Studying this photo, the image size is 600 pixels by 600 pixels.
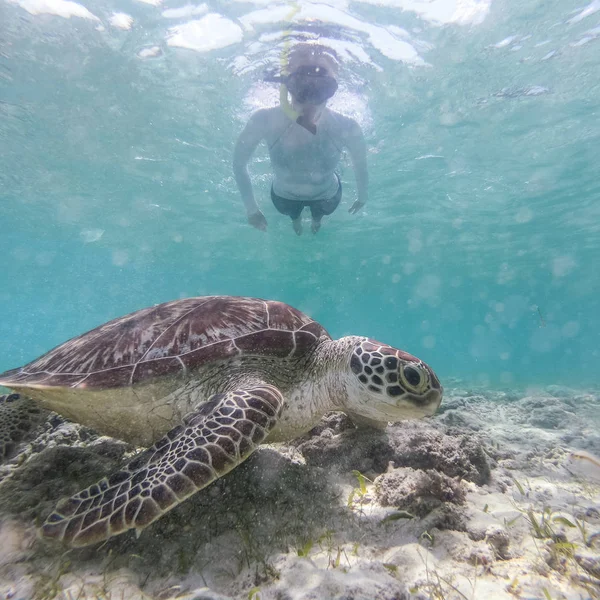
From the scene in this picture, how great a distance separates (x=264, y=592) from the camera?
4.88 ft

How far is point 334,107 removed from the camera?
447 inches

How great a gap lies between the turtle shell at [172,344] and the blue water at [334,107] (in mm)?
9019

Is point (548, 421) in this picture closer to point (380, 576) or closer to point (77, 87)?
point (380, 576)

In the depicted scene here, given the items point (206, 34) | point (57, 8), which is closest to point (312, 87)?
point (206, 34)

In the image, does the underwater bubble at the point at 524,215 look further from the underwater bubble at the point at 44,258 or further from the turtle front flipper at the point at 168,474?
the underwater bubble at the point at 44,258

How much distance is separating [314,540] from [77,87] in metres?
14.8

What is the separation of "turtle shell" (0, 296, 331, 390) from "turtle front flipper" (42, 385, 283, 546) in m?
0.54

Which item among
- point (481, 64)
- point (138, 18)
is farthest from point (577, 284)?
point (138, 18)

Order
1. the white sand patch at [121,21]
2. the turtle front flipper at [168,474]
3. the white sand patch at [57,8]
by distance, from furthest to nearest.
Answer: the white sand patch at [121,21] < the white sand patch at [57,8] < the turtle front flipper at [168,474]

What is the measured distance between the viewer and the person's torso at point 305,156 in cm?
941

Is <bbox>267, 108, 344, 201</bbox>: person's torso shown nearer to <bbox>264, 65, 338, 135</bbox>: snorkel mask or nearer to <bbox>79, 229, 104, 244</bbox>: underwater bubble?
<bbox>264, 65, 338, 135</bbox>: snorkel mask

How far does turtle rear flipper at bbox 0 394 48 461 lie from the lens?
2744 millimetres

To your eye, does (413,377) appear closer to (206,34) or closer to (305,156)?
(305,156)

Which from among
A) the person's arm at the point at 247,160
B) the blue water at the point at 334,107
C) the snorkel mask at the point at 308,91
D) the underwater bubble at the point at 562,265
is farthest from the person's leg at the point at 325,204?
the underwater bubble at the point at 562,265
